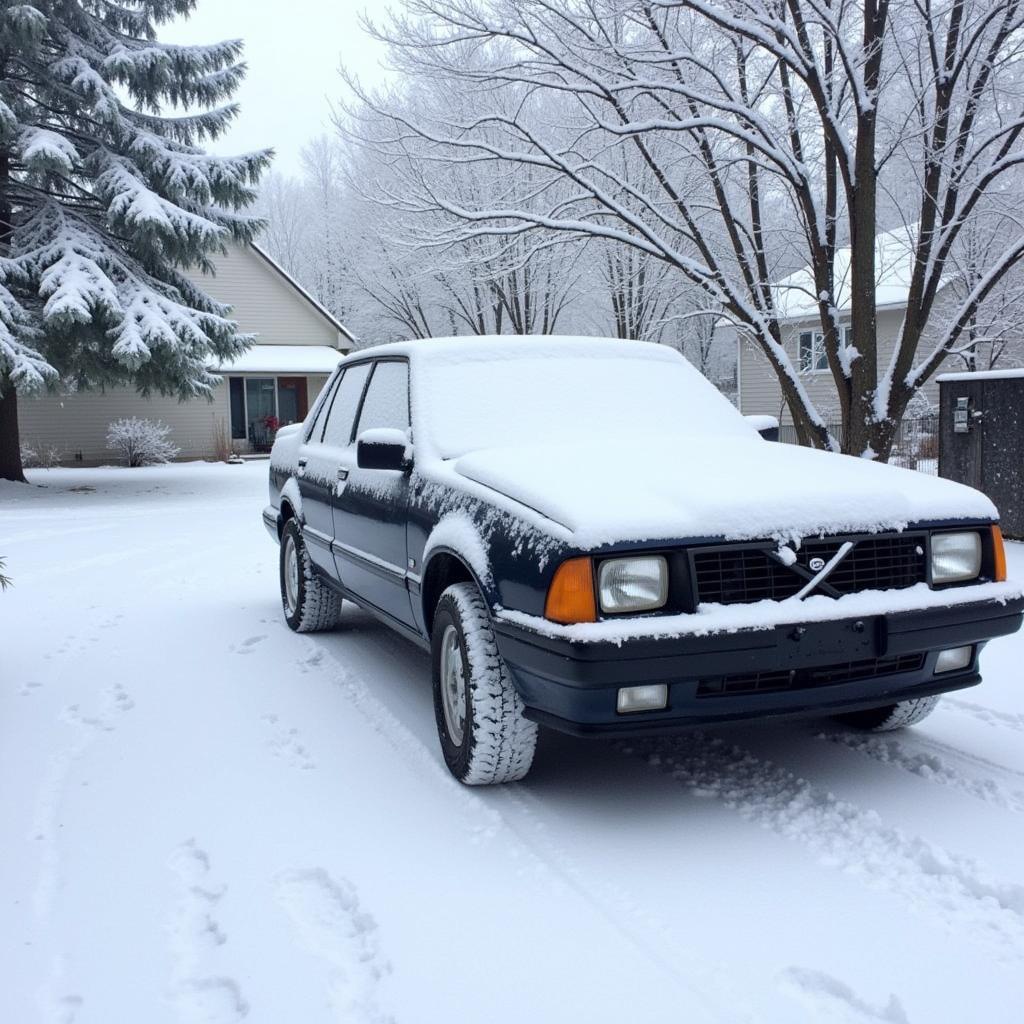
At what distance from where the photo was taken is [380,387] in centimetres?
521

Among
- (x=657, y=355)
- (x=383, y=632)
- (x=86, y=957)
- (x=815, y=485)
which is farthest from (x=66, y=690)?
(x=815, y=485)

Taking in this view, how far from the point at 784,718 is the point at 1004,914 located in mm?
822

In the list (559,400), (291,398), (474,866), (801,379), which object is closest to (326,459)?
(559,400)

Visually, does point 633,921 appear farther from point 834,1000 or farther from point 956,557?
point 956,557

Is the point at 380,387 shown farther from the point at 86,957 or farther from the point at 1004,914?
the point at 1004,914

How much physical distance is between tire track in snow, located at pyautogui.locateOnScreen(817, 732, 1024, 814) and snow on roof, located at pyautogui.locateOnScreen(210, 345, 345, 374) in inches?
909

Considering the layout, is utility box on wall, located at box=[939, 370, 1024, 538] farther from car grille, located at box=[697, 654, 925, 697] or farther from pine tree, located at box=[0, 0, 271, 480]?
pine tree, located at box=[0, 0, 271, 480]

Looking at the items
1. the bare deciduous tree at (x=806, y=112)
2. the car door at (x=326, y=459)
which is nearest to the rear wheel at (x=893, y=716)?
the car door at (x=326, y=459)

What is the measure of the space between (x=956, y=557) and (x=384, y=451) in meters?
2.27

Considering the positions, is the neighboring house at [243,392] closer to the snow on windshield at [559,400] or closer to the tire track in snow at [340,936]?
the snow on windshield at [559,400]

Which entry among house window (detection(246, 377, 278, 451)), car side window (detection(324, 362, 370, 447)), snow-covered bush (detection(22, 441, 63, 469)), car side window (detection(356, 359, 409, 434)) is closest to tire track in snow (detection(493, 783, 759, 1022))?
car side window (detection(356, 359, 409, 434))

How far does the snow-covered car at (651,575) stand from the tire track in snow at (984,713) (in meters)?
0.51

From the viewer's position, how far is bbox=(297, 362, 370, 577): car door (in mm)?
5582

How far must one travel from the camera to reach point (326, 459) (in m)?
5.76
